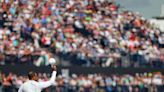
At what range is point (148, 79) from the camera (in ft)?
83.7

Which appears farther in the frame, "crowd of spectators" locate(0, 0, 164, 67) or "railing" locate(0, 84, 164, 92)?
"crowd of spectators" locate(0, 0, 164, 67)

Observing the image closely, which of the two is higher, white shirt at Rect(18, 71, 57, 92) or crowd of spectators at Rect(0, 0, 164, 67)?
white shirt at Rect(18, 71, 57, 92)

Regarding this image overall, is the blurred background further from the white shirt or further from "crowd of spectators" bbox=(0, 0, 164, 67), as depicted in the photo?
the white shirt

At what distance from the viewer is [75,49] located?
24.2 metres

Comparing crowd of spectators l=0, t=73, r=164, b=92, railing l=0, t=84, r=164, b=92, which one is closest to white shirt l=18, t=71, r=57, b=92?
railing l=0, t=84, r=164, b=92

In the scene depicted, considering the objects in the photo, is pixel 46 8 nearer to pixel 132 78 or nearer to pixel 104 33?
pixel 104 33

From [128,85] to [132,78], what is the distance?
916 millimetres

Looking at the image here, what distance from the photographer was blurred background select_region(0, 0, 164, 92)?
2253cm

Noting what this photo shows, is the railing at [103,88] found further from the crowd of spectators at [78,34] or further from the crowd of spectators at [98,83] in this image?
the crowd of spectators at [78,34]

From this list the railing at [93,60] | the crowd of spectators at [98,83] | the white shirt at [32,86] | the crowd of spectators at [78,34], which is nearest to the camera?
the white shirt at [32,86]

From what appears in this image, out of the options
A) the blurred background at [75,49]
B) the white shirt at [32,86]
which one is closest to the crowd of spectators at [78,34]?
the blurred background at [75,49]

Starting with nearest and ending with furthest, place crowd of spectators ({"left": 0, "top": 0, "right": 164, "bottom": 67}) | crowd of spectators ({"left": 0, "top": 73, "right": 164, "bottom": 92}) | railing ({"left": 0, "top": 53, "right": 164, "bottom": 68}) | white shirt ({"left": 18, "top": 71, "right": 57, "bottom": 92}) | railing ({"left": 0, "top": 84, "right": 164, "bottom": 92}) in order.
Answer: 1. white shirt ({"left": 18, "top": 71, "right": 57, "bottom": 92})
2. railing ({"left": 0, "top": 84, "right": 164, "bottom": 92})
3. crowd of spectators ({"left": 0, "top": 73, "right": 164, "bottom": 92})
4. railing ({"left": 0, "top": 53, "right": 164, "bottom": 68})
5. crowd of spectators ({"left": 0, "top": 0, "right": 164, "bottom": 67})

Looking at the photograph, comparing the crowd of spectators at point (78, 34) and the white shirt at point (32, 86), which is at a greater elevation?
the white shirt at point (32, 86)

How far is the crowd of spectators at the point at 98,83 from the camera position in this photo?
21913 mm
